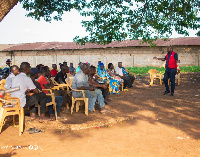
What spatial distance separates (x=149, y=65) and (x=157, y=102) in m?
19.0

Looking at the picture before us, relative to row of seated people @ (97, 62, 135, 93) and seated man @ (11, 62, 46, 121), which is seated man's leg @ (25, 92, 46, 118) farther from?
row of seated people @ (97, 62, 135, 93)

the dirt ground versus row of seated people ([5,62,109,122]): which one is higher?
row of seated people ([5,62,109,122])

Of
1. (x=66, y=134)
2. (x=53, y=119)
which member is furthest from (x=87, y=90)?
(x=66, y=134)

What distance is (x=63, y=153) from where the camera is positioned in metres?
4.46

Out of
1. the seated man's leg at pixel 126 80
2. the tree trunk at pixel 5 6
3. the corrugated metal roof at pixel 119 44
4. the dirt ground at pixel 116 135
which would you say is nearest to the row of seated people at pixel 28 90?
the dirt ground at pixel 116 135

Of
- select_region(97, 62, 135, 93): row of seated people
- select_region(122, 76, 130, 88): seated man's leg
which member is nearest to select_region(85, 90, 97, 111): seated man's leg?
select_region(97, 62, 135, 93): row of seated people

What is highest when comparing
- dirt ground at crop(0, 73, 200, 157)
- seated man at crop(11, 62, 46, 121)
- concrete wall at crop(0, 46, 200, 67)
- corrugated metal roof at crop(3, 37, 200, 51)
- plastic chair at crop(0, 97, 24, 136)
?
corrugated metal roof at crop(3, 37, 200, 51)

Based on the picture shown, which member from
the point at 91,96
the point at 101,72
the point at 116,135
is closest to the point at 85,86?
the point at 91,96

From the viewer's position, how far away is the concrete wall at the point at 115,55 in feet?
86.5

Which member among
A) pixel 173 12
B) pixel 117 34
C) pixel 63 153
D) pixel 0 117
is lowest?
pixel 63 153

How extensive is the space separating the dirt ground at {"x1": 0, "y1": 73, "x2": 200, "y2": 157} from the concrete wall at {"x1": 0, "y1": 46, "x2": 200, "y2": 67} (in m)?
19.6

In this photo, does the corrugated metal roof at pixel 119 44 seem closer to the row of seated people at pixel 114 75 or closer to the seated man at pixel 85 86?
the row of seated people at pixel 114 75

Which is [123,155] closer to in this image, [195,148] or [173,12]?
[195,148]

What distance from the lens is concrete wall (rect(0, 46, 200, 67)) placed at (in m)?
26.4
